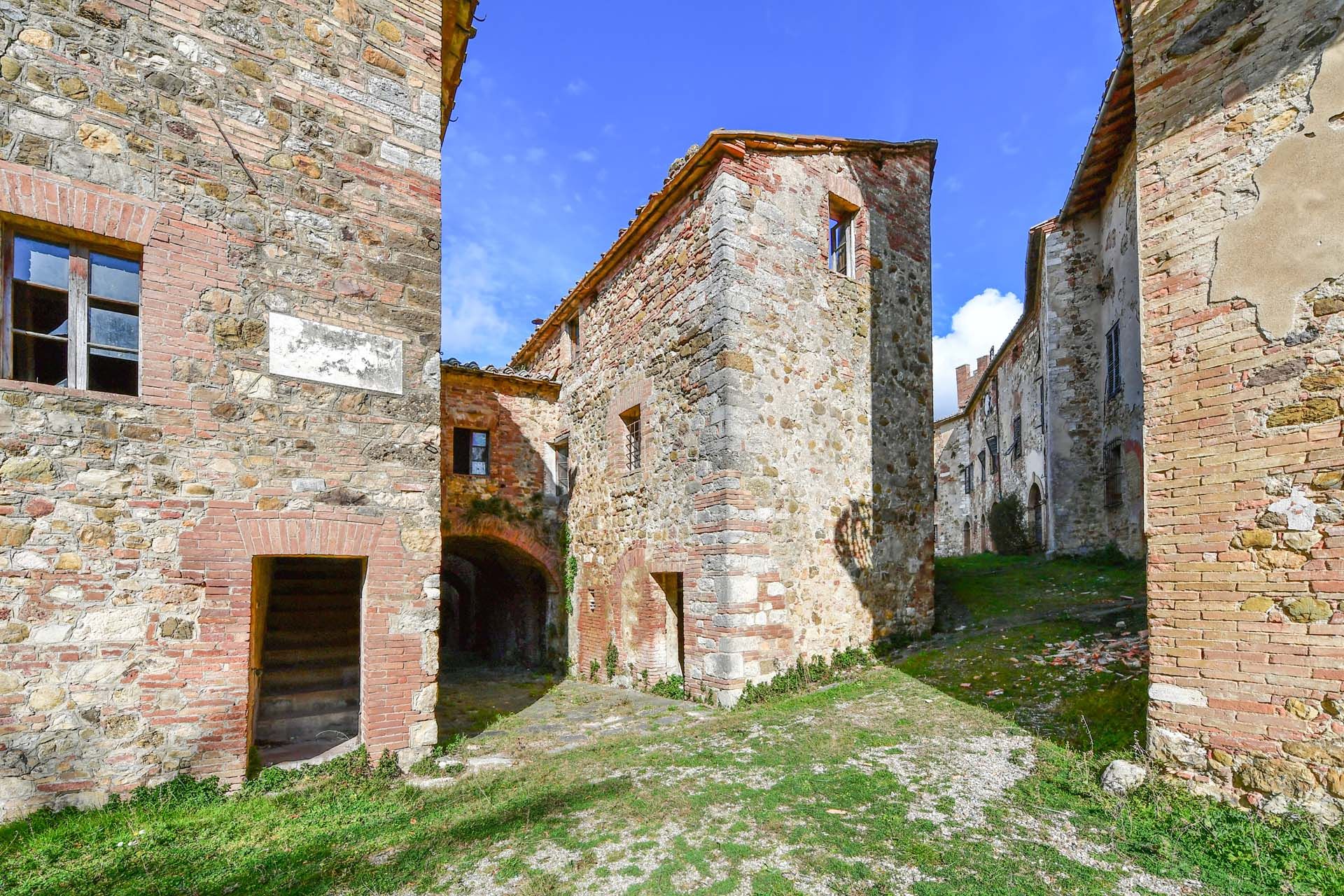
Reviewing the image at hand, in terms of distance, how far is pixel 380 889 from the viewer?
11.9ft

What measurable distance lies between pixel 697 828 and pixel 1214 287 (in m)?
5.12

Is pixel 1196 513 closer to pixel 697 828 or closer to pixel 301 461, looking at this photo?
pixel 697 828

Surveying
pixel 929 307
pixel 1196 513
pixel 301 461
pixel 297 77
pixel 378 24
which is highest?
pixel 378 24

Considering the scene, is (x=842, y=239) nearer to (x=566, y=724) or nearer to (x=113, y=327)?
(x=566, y=724)

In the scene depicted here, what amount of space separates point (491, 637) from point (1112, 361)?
14.1 metres

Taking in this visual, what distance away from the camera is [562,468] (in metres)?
12.3

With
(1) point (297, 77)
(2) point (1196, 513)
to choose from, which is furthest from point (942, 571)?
(1) point (297, 77)

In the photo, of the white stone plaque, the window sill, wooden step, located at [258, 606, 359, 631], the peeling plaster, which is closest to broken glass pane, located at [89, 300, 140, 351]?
the window sill

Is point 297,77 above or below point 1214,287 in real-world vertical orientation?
above

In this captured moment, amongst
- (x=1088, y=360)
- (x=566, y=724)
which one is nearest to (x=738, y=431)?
(x=566, y=724)

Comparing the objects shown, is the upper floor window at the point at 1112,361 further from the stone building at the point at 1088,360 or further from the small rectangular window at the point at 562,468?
the small rectangular window at the point at 562,468

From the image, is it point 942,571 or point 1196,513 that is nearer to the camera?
point 1196,513

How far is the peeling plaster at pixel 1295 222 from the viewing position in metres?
3.99

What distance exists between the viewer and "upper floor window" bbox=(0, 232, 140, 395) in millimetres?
4562
